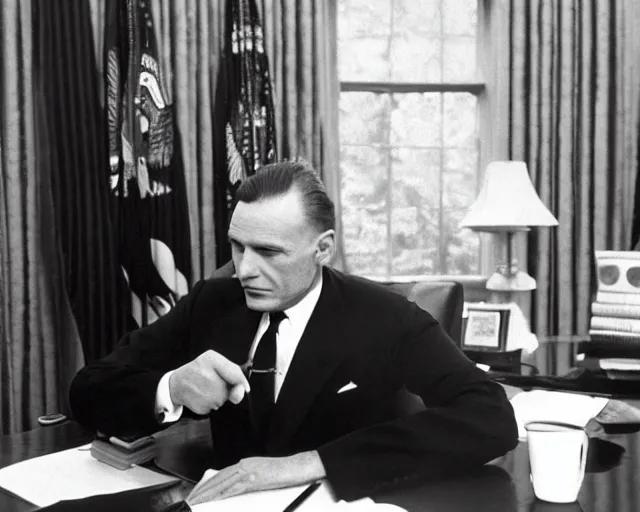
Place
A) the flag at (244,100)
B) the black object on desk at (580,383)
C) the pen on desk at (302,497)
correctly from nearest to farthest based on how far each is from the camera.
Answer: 1. the pen on desk at (302,497)
2. the black object on desk at (580,383)
3. the flag at (244,100)

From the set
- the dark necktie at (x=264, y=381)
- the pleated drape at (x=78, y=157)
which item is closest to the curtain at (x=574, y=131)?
the pleated drape at (x=78, y=157)

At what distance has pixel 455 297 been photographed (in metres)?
1.83

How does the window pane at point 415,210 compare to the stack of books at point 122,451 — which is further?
the window pane at point 415,210

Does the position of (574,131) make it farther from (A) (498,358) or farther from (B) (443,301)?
(B) (443,301)

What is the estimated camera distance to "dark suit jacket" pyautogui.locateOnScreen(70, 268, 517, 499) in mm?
1083

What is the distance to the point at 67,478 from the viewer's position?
42.2 inches

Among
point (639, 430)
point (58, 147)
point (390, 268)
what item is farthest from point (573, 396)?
point (58, 147)

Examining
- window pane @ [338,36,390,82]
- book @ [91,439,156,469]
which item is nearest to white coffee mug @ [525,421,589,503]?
book @ [91,439,156,469]

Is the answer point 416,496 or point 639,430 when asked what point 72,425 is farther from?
point 639,430

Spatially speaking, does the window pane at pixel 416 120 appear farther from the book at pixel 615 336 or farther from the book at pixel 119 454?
the book at pixel 119 454

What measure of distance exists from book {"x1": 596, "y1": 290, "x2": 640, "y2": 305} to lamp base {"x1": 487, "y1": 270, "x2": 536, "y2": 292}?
57cm

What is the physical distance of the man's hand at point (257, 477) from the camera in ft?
3.21

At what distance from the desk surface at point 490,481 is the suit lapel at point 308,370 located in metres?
0.15

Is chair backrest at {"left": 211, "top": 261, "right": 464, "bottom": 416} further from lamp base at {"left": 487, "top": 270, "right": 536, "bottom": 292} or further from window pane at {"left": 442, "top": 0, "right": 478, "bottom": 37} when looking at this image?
window pane at {"left": 442, "top": 0, "right": 478, "bottom": 37}
